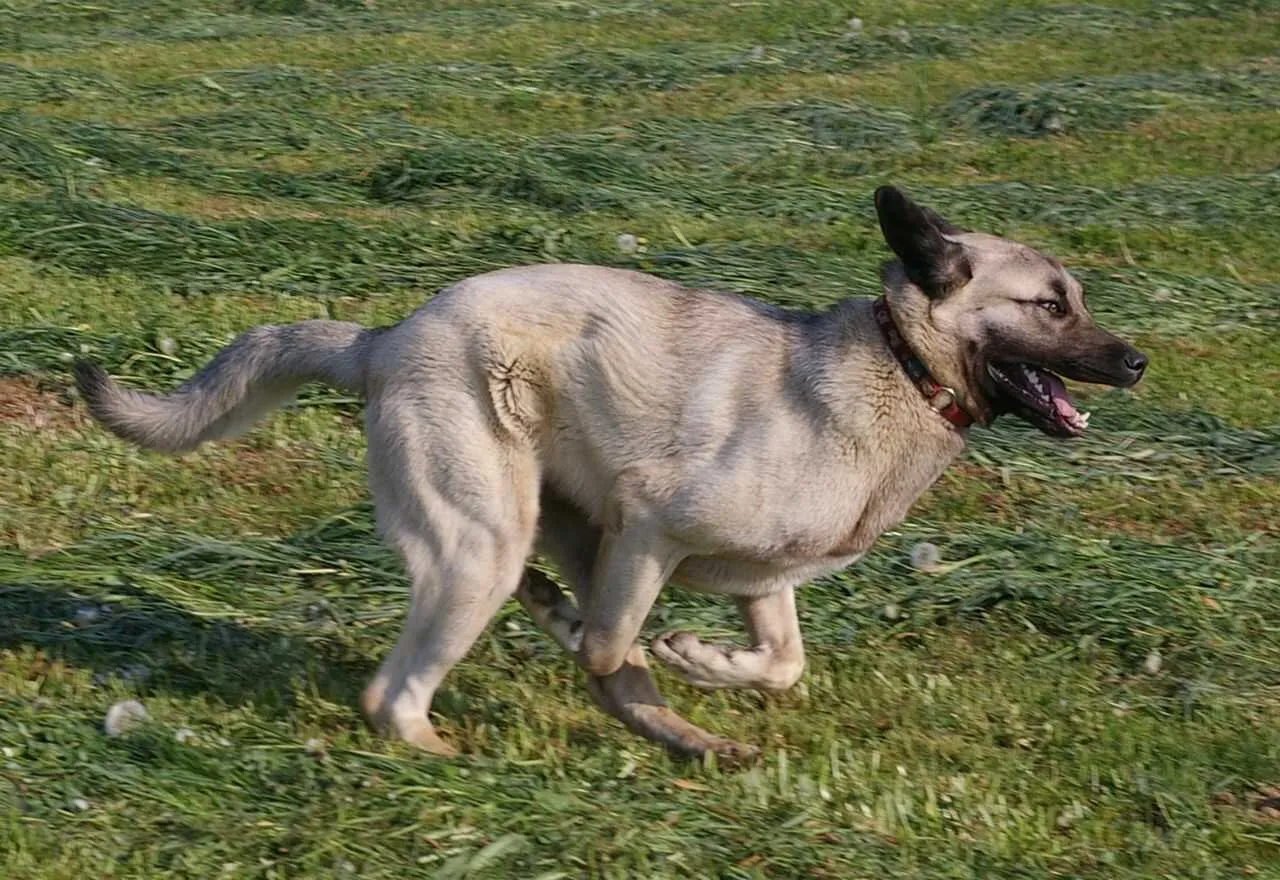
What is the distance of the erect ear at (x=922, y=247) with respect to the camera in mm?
6059

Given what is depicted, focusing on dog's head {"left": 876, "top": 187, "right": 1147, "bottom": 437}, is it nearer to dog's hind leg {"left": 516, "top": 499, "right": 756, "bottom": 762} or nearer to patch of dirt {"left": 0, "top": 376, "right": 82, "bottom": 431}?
dog's hind leg {"left": 516, "top": 499, "right": 756, "bottom": 762}

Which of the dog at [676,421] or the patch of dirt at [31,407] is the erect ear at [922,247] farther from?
the patch of dirt at [31,407]

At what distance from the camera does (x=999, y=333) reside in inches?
243

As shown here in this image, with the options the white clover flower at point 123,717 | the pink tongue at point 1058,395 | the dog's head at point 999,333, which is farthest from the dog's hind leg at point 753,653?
the white clover flower at point 123,717

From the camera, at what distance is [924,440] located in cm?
616

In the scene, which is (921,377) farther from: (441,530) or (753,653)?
(441,530)

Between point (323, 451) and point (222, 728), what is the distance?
2.76 m

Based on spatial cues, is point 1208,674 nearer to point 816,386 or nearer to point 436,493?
point 816,386

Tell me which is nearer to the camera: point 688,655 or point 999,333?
point 999,333

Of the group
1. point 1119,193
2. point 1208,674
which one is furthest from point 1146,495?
point 1119,193

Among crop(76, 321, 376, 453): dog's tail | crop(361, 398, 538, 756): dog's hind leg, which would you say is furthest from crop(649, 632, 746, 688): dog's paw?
crop(76, 321, 376, 453): dog's tail

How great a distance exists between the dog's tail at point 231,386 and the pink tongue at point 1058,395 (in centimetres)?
194

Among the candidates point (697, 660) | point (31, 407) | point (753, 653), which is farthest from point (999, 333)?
point (31, 407)

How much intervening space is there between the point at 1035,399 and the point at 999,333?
21 cm
